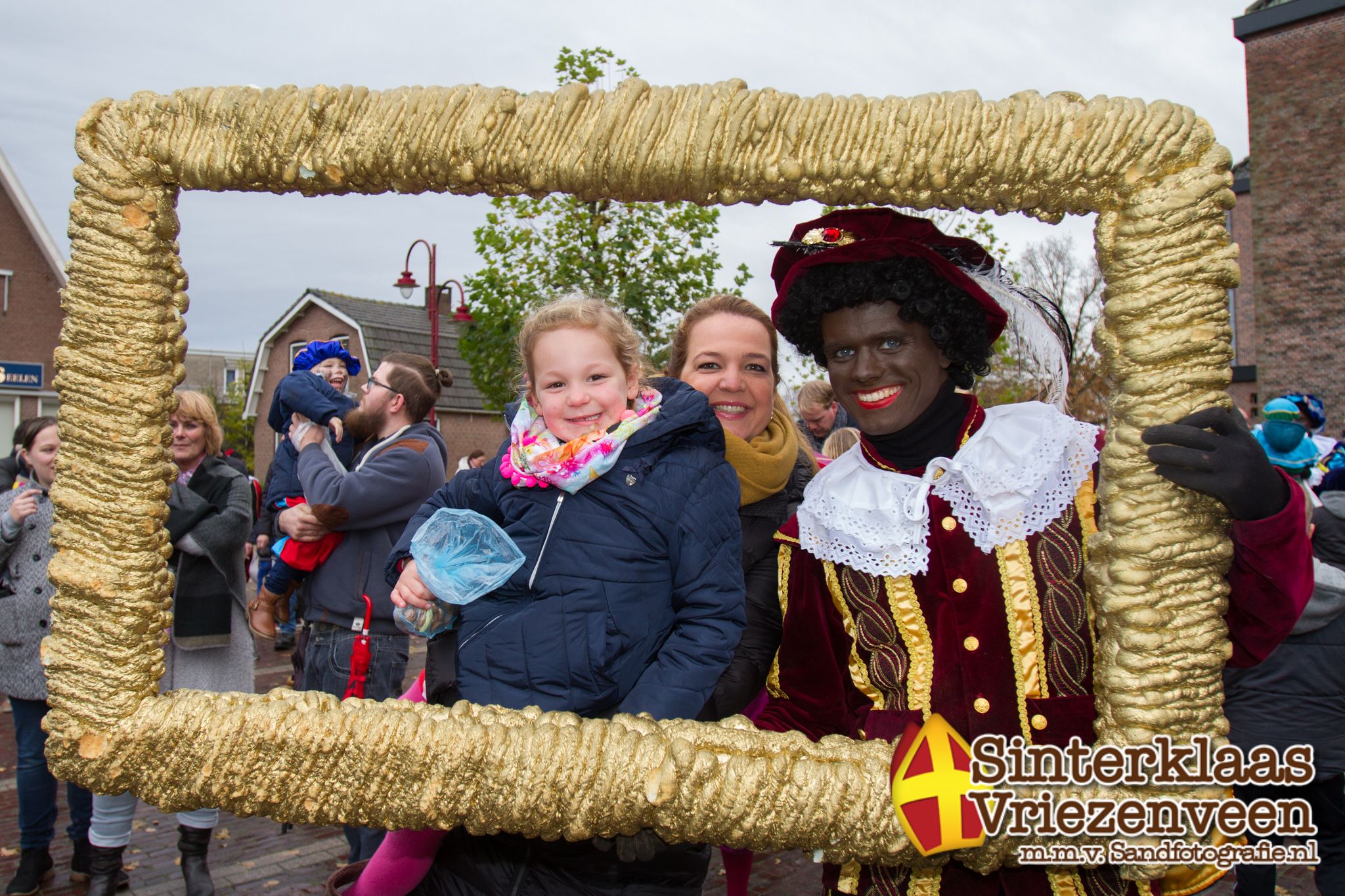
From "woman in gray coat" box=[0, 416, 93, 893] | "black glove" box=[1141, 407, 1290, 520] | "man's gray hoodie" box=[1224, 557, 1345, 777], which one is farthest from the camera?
"woman in gray coat" box=[0, 416, 93, 893]

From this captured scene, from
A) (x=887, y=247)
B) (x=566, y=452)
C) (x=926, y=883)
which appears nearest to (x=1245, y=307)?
(x=887, y=247)

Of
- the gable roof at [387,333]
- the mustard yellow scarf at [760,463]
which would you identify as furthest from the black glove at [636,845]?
the gable roof at [387,333]

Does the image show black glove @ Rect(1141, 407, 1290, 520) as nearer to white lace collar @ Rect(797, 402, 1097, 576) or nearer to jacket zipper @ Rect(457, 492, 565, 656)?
white lace collar @ Rect(797, 402, 1097, 576)

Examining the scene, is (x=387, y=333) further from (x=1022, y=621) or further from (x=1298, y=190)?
(x=1022, y=621)

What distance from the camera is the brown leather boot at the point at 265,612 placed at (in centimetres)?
389

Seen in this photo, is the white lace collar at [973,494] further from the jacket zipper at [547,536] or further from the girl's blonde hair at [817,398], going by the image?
the girl's blonde hair at [817,398]

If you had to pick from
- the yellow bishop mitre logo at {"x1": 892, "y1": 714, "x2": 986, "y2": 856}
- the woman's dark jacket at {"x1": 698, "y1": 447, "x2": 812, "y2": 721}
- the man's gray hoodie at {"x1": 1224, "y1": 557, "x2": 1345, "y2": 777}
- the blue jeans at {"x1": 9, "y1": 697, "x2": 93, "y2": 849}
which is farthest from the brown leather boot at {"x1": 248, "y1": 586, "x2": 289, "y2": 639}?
the man's gray hoodie at {"x1": 1224, "y1": 557, "x2": 1345, "y2": 777}

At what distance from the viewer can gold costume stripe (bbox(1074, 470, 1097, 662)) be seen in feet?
5.53

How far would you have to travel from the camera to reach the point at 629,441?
1937 millimetres

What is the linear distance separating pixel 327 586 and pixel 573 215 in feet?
23.6

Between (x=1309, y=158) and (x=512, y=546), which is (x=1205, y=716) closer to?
(x=512, y=546)

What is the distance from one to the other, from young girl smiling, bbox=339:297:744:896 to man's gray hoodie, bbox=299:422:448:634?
1.77 metres

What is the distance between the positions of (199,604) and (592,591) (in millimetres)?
2722

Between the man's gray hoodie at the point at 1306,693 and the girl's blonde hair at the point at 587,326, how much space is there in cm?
275
